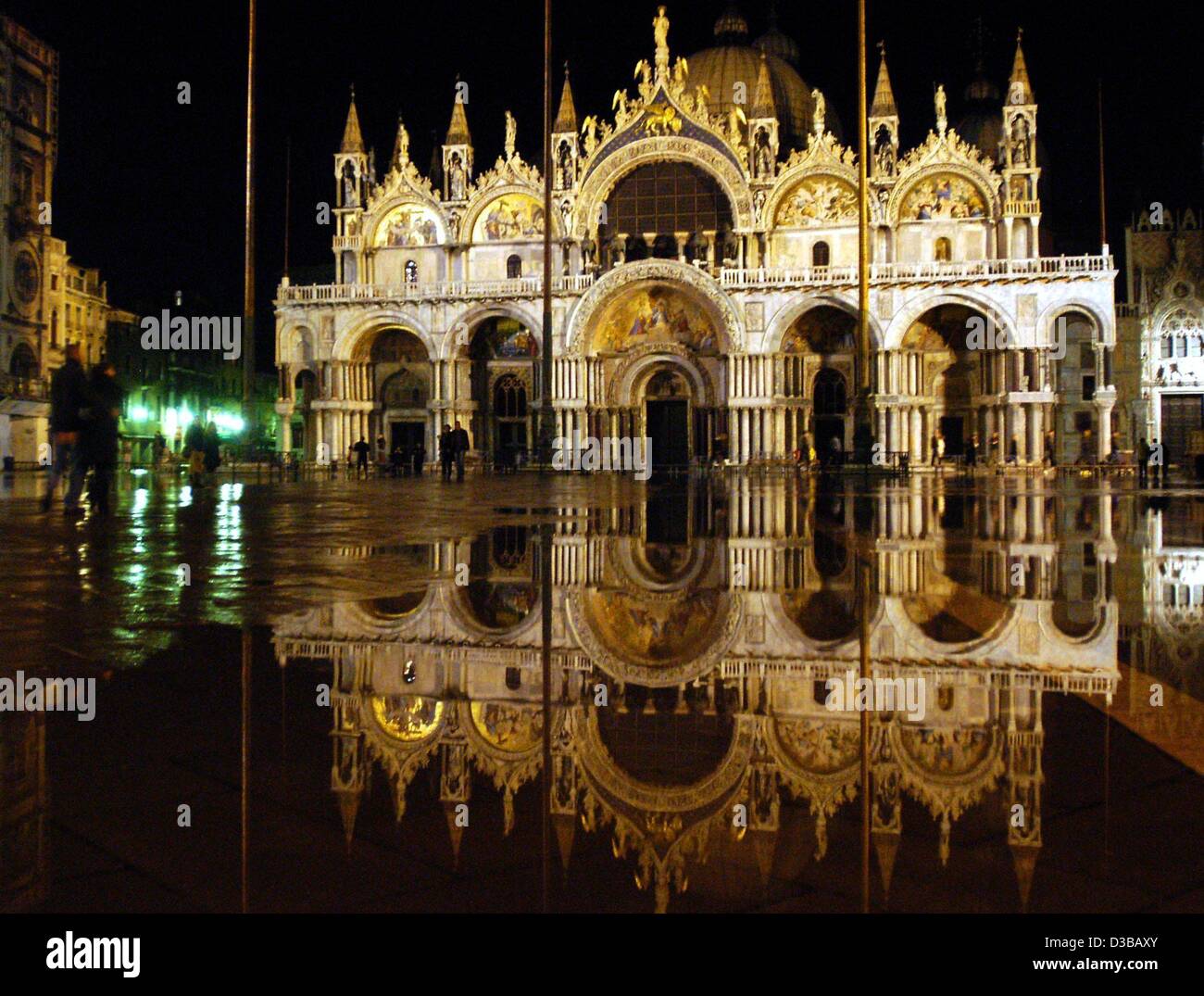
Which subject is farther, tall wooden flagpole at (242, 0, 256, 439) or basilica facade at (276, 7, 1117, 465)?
basilica facade at (276, 7, 1117, 465)

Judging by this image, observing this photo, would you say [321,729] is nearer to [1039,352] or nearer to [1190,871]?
[1190,871]

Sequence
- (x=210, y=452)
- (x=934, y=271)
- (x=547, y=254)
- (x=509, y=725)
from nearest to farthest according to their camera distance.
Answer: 1. (x=509, y=725)
2. (x=210, y=452)
3. (x=547, y=254)
4. (x=934, y=271)

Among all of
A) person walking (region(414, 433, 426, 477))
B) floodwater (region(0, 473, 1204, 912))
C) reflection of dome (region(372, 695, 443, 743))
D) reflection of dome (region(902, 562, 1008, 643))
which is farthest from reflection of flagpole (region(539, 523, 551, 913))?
person walking (region(414, 433, 426, 477))

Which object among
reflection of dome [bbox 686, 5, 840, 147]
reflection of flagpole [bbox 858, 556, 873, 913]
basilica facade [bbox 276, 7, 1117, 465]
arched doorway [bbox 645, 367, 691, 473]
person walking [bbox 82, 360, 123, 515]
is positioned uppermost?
reflection of dome [bbox 686, 5, 840, 147]

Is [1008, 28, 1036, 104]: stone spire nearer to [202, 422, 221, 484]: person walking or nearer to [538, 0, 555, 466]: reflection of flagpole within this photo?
[538, 0, 555, 466]: reflection of flagpole

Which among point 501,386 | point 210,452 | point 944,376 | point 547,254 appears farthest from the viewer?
point 501,386

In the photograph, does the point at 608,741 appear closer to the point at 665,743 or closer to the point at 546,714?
the point at 665,743

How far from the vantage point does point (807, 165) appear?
41844 mm

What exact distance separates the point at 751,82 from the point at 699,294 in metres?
13.1

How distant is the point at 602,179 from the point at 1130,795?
43.0 metres

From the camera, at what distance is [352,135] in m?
47.7

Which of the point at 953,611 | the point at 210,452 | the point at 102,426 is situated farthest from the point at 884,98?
the point at 953,611

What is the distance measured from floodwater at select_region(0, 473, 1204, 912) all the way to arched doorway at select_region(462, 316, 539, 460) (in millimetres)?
38383

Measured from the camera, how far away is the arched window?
4674 centimetres
